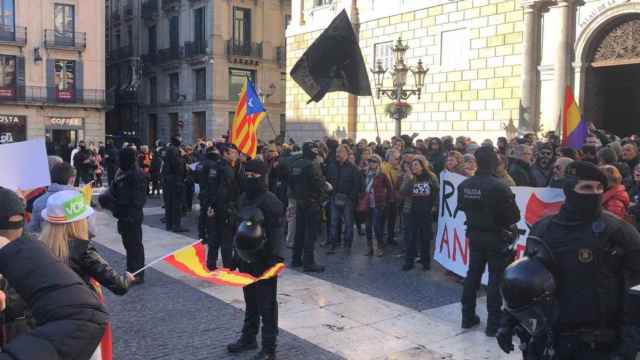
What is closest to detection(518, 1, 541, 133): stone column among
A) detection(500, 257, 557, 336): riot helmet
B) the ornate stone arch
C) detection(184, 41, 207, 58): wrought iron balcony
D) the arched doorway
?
the ornate stone arch

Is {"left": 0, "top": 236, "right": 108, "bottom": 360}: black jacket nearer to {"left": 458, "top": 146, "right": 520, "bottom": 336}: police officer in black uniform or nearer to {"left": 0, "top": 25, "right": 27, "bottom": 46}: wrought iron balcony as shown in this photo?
{"left": 458, "top": 146, "right": 520, "bottom": 336}: police officer in black uniform

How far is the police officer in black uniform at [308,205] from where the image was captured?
8727 millimetres

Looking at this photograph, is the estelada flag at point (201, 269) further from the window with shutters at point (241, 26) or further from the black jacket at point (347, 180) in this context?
the window with shutters at point (241, 26)

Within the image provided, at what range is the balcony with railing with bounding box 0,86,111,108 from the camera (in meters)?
34.3

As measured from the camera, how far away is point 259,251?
5.22 meters

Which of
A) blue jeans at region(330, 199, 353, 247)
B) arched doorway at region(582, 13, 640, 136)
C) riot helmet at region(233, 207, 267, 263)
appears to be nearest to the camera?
riot helmet at region(233, 207, 267, 263)

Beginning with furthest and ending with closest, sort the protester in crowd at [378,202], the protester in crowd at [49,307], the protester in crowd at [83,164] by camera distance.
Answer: the protester in crowd at [83,164], the protester in crowd at [378,202], the protester in crowd at [49,307]

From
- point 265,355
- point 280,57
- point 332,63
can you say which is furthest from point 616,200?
point 280,57

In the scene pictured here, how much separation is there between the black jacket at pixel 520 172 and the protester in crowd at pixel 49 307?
713 centimetres

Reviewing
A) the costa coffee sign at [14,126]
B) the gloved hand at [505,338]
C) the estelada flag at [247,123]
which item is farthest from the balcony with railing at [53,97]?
the gloved hand at [505,338]

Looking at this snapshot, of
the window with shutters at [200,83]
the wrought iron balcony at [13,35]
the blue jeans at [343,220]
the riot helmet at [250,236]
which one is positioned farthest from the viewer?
the window with shutters at [200,83]

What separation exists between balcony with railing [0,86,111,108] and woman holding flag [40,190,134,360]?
34133mm

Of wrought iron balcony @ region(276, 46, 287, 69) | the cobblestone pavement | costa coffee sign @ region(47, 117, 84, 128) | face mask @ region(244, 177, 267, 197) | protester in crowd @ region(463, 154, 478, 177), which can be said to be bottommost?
the cobblestone pavement

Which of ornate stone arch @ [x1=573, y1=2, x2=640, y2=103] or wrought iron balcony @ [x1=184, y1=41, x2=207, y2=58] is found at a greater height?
wrought iron balcony @ [x1=184, y1=41, x2=207, y2=58]
